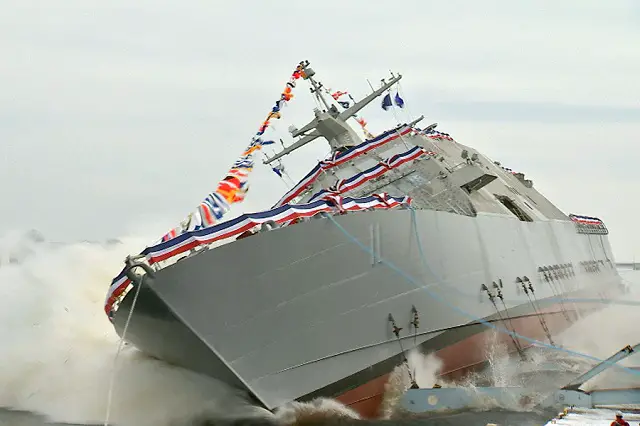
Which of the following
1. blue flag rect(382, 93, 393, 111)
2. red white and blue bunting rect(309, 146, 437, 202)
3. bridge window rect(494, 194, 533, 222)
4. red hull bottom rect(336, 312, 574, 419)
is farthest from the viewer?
blue flag rect(382, 93, 393, 111)

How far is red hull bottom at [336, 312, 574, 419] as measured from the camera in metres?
10.6

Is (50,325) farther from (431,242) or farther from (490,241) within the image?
(490,241)

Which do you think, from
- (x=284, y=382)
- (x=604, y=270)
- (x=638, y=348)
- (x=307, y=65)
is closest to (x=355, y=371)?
(x=284, y=382)

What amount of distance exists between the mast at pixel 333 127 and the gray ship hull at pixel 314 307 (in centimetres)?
783

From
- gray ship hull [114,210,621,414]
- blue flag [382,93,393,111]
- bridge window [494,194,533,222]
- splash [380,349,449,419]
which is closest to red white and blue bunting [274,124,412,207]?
blue flag [382,93,393,111]

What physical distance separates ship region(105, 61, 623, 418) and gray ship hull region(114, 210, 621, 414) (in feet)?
0.06

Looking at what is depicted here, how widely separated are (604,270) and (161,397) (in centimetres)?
2093

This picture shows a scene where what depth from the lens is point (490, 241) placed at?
14.2 meters

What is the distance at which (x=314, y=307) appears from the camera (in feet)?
33.0

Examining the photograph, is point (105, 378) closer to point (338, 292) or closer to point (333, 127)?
point (338, 292)

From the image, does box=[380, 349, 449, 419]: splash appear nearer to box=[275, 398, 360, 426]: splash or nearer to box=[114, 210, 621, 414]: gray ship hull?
box=[114, 210, 621, 414]: gray ship hull

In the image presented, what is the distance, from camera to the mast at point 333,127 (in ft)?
65.9

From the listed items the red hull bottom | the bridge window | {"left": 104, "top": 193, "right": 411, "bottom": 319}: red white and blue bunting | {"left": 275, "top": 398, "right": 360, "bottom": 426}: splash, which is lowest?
the red hull bottom

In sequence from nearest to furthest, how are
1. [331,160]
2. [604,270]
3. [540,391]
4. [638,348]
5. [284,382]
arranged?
1. [638,348]
2. [284,382]
3. [540,391]
4. [331,160]
5. [604,270]
